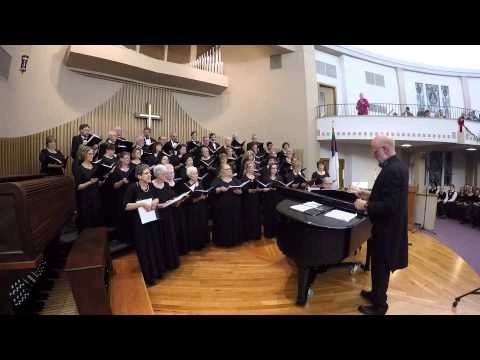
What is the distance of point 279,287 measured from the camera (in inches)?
114

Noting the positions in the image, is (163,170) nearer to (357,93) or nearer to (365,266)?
(365,266)

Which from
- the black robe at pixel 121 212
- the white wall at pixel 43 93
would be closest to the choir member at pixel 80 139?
the black robe at pixel 121 212

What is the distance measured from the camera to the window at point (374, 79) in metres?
10.8

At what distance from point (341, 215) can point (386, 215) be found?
0.41 meters

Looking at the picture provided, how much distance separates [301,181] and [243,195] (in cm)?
133

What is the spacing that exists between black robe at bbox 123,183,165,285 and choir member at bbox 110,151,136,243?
0.95 meters

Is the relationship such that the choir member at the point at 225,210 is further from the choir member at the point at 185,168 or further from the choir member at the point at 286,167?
the choir member at the point at 286,167

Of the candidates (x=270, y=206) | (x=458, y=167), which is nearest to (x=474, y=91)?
(x=458, y=167)

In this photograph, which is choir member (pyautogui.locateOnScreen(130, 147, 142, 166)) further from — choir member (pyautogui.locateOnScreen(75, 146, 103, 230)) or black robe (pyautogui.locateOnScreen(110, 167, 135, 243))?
choir member (pyautogui.locateOnScreen(75, 146, 103, 230))

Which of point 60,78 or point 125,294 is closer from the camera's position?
point 125,294

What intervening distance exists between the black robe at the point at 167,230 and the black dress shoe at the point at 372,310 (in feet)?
6.86

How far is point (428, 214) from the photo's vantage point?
5762 mm

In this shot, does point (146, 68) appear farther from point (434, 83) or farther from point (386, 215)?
point (434, 83)
